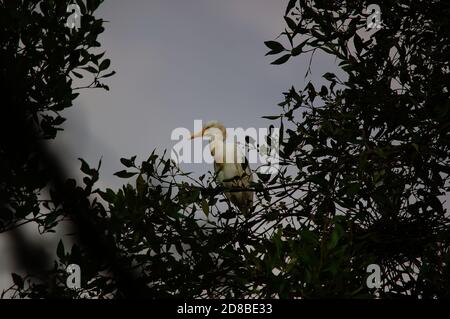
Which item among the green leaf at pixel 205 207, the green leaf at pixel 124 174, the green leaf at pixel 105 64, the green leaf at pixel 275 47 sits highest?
the green leaf at pixel 105 64

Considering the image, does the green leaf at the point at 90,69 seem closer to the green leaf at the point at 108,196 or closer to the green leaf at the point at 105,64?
the green leaf at the point at 105,64

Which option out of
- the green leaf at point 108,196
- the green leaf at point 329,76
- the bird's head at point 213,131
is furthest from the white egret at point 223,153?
the green leaf at point 108,196

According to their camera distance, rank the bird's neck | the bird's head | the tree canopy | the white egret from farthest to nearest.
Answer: the bird's head, the bird's neck, the white egret, the tree canopy

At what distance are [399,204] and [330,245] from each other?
1280mm

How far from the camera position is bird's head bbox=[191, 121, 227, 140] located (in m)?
10.1

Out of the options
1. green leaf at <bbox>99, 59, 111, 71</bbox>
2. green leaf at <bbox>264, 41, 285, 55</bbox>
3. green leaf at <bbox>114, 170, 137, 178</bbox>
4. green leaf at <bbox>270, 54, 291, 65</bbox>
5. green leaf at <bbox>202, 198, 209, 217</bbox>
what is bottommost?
green leaf at <bbox>202, 198, 209, 217</bbox>

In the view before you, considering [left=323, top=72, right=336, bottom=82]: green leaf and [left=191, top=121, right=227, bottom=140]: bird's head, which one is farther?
[left=191, top=121, right=227, bottom=140]: bird's head

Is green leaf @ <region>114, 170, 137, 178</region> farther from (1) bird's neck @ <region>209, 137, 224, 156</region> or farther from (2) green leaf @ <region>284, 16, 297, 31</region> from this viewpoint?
(1) bird's neck @ <region>209, 137, 224, 156</region>

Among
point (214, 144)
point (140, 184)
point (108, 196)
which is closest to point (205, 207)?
point (140, 184)

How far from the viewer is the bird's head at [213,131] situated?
10094mm

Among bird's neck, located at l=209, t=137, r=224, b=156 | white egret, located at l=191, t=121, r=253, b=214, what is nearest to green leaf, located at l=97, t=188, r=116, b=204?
white egret, located at l=191, t=121, r=253, b=214

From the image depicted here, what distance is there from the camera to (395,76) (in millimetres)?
3289

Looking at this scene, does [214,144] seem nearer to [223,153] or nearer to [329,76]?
[223,153]

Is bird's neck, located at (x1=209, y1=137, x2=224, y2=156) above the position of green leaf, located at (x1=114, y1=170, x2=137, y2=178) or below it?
above
